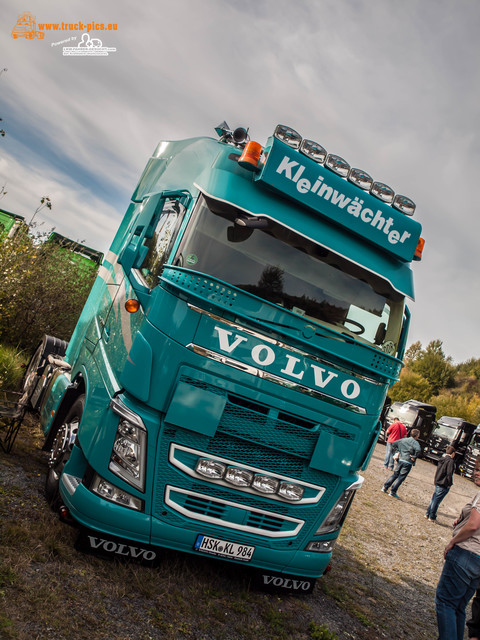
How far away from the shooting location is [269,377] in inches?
138

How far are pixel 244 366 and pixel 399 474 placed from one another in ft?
32.6

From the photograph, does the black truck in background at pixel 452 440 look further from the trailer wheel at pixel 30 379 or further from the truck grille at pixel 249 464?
the truck grille at pixel 249 464

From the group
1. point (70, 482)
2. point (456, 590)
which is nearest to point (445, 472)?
point (456, 590)

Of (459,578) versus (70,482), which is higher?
(459,578)

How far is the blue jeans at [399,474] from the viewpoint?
11577mm

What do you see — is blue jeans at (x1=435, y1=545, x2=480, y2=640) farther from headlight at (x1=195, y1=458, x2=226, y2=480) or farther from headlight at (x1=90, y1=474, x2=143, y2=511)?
headlight at (x1=90, y1=474, x2=143, y2=511)

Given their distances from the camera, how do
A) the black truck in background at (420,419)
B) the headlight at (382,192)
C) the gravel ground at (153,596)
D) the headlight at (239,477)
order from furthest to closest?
the black truck in background at (420,419)
the headlight at (382,192)
the headlight at (239,477)
the gravel ground at (153,596)

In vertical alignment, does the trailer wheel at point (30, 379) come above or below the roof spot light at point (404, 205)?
below

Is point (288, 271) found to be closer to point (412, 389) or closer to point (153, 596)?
point (153, 596)

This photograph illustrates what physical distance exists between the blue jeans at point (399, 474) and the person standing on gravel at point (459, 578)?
7.98 meters

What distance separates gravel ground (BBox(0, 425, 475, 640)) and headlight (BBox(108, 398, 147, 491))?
798 mm

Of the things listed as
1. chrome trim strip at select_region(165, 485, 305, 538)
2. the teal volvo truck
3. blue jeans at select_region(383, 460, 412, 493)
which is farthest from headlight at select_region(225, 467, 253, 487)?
blue jeans at select_region(383, 460, 412, 493)

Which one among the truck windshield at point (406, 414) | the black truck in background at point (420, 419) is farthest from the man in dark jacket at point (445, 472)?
the truck windshield at point (406, 414)

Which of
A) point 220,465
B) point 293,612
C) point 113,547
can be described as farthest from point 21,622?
point 293,612
